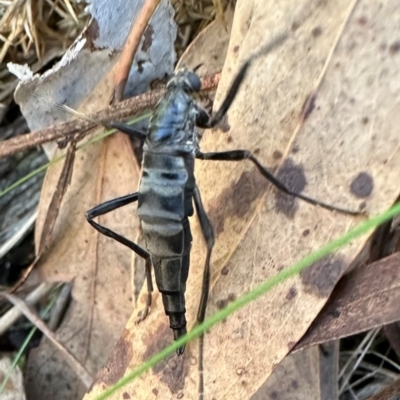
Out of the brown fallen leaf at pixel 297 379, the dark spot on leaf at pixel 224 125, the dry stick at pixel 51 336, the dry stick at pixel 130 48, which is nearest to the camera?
the dark spot on leaf at pixel 224 125

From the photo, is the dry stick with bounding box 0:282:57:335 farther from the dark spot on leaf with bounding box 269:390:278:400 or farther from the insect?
the dark spot on leaf with bounding box 269:390:278:400

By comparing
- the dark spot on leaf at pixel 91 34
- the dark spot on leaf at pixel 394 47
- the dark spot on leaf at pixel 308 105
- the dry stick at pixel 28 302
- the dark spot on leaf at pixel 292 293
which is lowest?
the dark spot on leaf at pixel 292 293

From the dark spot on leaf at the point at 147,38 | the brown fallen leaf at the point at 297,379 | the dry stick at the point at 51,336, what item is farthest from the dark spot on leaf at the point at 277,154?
the dry stick at the point at 51,336

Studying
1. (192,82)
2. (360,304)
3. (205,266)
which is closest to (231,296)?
(205,266)

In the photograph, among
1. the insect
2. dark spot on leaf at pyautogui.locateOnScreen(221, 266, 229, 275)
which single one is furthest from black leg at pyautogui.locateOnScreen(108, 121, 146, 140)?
dark spot on leaf at pyautogui.locateOnScreen(221, 266, 229, 275)

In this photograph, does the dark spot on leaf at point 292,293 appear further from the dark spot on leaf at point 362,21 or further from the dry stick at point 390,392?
the dark spot on leaf at point 362,21

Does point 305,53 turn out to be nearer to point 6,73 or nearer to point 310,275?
point 310,275
